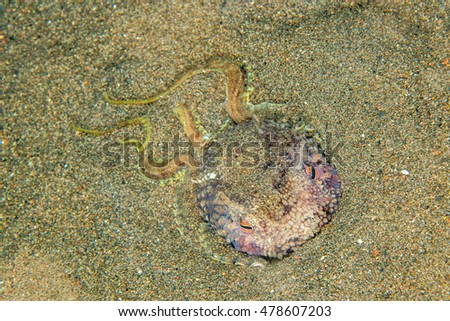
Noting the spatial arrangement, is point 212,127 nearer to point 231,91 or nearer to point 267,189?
point 231,91

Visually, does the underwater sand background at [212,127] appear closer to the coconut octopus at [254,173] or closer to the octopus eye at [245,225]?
the coconut octopus at [254,173]

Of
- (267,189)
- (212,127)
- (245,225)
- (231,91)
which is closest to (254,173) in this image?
(267,189)

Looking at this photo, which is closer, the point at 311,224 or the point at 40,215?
the point at 311,224

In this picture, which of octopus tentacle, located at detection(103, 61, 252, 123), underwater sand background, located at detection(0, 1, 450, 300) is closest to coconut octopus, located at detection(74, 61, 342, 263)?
octopus tentacle, located at detection(103, 61, 252, 123)

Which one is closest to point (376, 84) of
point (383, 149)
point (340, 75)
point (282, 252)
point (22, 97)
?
point (340, 75)

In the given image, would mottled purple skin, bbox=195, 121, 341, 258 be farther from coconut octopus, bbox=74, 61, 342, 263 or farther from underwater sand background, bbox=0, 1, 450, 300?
underwater sand background, bbox=0, 1, 450, 300

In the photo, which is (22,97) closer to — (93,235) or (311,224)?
(93,235)

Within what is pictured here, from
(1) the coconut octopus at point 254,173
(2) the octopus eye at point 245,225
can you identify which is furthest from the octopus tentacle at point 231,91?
(2) the octopus eye at point 245,225
